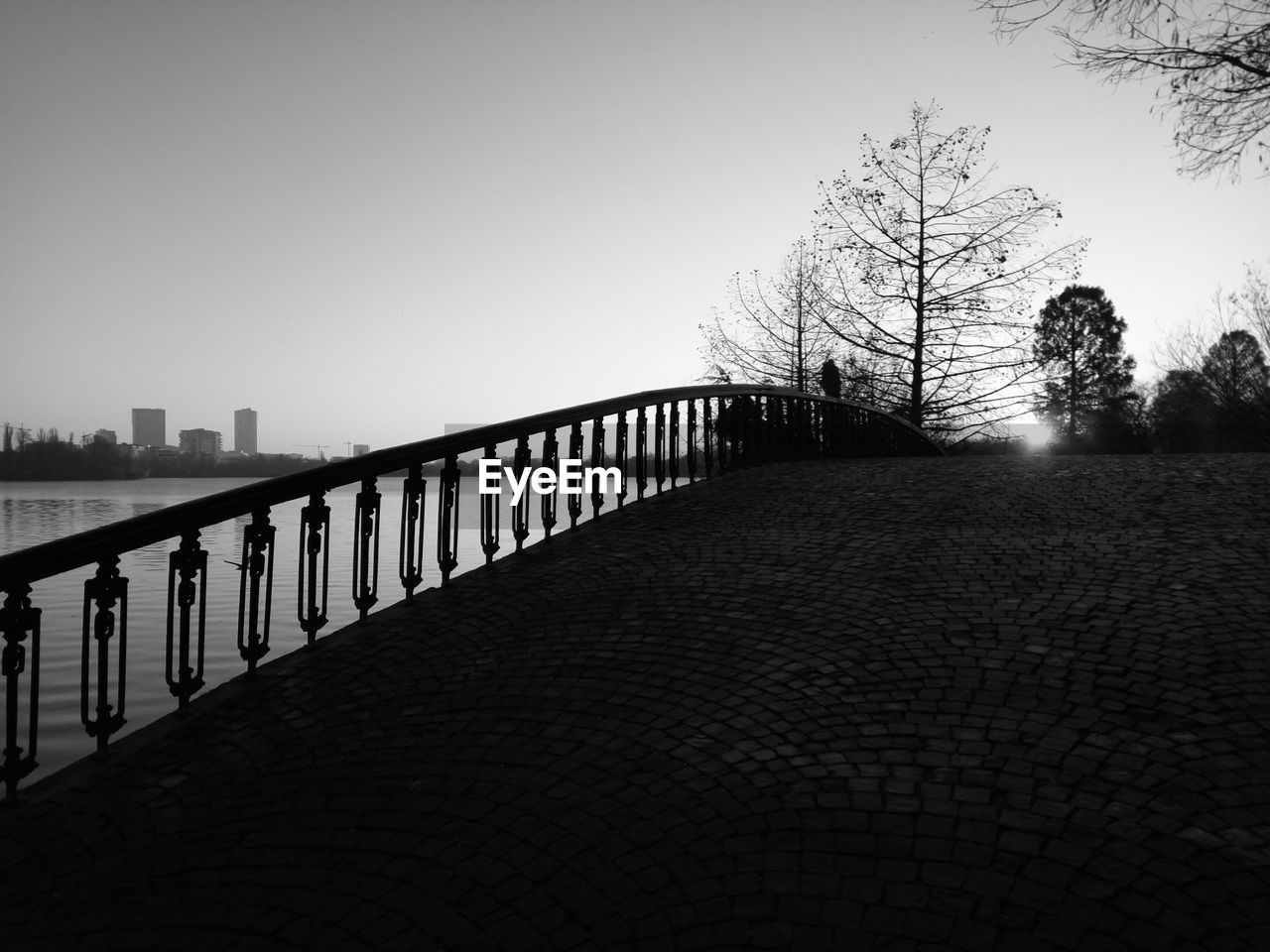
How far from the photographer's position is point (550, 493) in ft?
26.6

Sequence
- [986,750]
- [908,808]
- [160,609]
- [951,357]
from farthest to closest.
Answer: [160,609]
[951,357]
[986,750]
[908,808]

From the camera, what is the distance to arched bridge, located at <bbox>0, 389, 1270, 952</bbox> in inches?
112

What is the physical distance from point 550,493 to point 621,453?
128 centimetres

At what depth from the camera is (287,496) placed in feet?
19.1

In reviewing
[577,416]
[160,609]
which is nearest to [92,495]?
[160,609]

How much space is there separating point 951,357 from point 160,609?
2428cm

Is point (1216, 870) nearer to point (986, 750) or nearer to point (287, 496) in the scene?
point (986, 750)

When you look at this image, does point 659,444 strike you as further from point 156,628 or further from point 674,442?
point 156,628

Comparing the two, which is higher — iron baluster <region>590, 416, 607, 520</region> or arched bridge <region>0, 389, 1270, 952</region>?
iron baluster <region>590, 416, 607, 520</region>

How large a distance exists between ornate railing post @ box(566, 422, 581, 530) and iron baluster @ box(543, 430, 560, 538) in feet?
0.92

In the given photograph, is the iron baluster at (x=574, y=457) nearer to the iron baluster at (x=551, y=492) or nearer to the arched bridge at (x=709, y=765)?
the iron baluster at (x=551, y=492)

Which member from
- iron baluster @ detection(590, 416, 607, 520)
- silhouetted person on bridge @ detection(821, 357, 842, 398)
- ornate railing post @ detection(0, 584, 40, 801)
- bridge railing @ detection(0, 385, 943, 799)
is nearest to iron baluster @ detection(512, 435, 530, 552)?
bridge railing @ detection(0, 385, 943, 799)

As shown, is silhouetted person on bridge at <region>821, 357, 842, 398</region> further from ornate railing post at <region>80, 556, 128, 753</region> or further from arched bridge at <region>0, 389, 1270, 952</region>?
ornate railing post at <region>80, 556, 128, 753</region>

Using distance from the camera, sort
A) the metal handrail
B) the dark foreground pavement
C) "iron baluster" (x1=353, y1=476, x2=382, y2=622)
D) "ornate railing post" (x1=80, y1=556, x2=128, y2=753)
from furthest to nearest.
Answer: "iron baluster" (x1=353, y1=476, x2=382, y2=622) < "ornate railing post" (x1=80, y1=556, x2=128, y2=753) < the metal handrail < the dark foreground pavement
